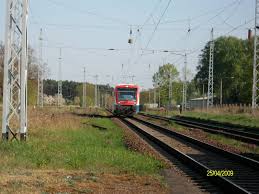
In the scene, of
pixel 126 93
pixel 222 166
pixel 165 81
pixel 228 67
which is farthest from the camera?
pixel 165 81

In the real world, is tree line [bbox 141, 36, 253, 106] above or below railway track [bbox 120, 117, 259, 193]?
above

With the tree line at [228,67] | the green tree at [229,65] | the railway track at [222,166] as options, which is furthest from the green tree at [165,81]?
the railway track at [222,166]

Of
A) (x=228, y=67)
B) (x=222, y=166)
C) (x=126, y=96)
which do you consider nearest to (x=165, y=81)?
(x=228, y=67)

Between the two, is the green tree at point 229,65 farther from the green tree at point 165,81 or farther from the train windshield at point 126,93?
the train windshield at point 126,93

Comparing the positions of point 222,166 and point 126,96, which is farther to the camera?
point 126,96

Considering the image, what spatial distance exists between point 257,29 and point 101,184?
3887 centimetres

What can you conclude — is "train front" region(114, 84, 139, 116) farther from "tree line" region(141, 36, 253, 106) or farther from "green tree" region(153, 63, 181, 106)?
"green tree" region(153, 63, 181, 106)

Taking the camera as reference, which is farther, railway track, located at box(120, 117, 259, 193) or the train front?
the train front

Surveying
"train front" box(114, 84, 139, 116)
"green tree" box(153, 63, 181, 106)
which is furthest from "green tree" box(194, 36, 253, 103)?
"train front" box(114, 84, 139, 116)

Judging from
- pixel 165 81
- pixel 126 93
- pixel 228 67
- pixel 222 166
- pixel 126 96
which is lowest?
pixel 222 166

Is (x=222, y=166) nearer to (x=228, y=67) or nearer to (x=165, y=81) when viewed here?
(x=228, y=67)

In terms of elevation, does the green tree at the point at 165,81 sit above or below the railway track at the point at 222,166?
above

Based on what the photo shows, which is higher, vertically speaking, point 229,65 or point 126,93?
point 229,65

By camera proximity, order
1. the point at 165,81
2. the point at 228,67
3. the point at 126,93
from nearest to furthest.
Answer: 1. the point at 126,93
2. the point at 228,67
3. the point at 165,81
